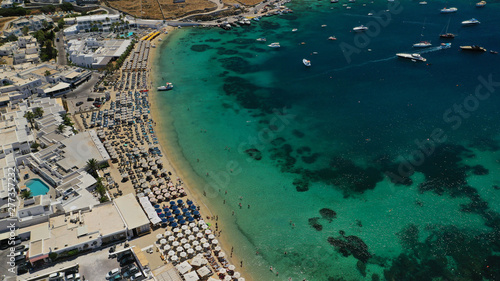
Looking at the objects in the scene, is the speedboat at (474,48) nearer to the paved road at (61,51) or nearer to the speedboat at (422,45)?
the speedboat at (422,45)

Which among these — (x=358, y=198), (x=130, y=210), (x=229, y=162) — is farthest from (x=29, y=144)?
(x=358, y=198)

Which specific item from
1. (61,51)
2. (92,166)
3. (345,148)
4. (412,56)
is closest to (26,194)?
(92,166)

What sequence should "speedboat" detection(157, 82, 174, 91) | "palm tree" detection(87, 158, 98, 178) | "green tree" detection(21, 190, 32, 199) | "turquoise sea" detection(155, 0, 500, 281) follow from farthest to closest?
"speedboat" detection(157, 82, 174, 91) → "palm tree" detection(87, 158, 98, 178) → "green tree" detection(21, 190, 32, 199) → "turquoise sea" detection(155, 0, 500, 281)

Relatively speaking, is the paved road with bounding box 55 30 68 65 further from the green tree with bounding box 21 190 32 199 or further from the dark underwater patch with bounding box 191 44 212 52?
the green tree with bounding box 21 190 32 199

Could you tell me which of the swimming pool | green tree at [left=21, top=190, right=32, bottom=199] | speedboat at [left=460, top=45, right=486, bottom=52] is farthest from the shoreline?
speedboat at [left=460, top=45, right=486, bottom=52]

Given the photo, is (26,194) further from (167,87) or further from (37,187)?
(167,87)

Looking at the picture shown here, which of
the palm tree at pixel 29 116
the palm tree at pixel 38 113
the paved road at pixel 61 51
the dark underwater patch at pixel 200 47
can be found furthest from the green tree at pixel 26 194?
the dark underwater patch at pixel 200 47

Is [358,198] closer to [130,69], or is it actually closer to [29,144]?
[29,144]
